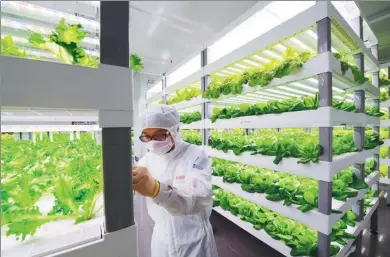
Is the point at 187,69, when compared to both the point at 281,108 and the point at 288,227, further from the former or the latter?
the point at 288,227

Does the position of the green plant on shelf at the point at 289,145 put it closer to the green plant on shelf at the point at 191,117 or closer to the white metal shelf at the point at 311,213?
the white metal shelf at the point at 311,213

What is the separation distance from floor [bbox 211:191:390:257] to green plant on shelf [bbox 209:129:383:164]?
0.98 m

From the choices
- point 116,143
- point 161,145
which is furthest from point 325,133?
point 116,143

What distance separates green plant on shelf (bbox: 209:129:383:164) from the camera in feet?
4.19

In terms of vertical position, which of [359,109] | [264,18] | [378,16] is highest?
[378,16]

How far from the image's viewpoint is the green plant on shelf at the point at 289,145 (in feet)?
4.19

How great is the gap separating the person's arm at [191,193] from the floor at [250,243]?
1.26m

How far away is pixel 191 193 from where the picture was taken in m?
0.91

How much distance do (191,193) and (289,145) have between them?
3.04 ft

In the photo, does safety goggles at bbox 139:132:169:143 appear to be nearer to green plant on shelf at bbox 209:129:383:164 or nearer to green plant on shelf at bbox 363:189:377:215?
green plant on shelf at bbox 209:129:383:164

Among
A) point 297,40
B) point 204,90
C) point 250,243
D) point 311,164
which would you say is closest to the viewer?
point 311,164

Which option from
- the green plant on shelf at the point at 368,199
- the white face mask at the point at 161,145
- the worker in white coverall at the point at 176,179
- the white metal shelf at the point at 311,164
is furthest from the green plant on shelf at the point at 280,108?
the green plant on shelf at the point at 368,199

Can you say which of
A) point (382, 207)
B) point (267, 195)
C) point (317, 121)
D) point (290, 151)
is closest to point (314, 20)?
point (317, 121)

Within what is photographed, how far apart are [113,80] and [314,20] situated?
4.22 ft
